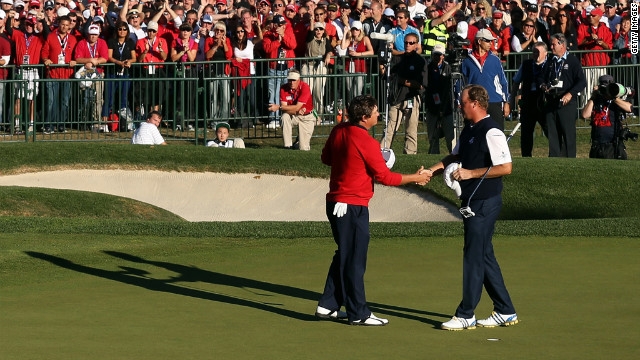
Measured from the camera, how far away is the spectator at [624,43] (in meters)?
23.4

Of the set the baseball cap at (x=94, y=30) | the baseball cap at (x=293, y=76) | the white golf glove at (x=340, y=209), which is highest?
the baseball cap at (x=94, y=30)

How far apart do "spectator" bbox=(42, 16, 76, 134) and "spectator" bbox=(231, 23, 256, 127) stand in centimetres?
316

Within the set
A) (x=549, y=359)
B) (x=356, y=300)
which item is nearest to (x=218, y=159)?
(x=356, y=300)

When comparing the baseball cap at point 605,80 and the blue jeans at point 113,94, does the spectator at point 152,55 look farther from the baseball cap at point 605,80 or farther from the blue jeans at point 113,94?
the baseball cap at point 605,80

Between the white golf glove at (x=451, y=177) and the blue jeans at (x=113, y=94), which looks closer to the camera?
the white golf glove at (x=451, y=177)

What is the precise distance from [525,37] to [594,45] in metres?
1.63

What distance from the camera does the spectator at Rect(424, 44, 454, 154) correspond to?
19672 mm

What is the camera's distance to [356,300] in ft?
28.5

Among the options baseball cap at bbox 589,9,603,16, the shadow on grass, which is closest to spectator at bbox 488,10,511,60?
baseball cap at bbox 589,9,603,16

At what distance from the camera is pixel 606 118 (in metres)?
17.8

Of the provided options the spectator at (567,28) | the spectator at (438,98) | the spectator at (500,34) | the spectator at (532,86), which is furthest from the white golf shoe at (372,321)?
the spectator at (567,28)

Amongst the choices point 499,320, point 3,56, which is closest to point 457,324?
point 499,320

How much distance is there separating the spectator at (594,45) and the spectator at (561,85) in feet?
14.3

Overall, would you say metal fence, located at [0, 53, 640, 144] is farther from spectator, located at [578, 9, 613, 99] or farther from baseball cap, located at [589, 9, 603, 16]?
baseball cap, located at [589, 9, 603, 16]
